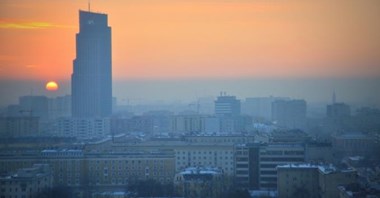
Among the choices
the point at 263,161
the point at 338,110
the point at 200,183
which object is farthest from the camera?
the point at 338,110

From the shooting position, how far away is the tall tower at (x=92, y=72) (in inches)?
832

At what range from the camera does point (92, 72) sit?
897 inches

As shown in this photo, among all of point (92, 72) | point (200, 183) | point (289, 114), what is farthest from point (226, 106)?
point (200, 183)

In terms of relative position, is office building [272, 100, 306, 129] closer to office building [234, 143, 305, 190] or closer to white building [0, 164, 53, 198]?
office building [234, 143, 305, 190]

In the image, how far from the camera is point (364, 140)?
13164 millimetres

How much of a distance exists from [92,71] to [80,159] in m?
11.8

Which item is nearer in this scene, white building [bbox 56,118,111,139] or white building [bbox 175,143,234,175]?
white building [bbox 175,143,234,175]

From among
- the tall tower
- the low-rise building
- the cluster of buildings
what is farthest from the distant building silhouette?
the tall tower

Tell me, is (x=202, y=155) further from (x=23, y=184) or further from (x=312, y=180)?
(x=23, y=184)

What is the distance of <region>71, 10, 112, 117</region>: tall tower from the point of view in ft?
69.4

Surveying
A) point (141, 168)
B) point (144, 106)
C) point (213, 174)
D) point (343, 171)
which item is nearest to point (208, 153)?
point (141, 168)

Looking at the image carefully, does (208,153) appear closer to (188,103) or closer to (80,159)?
(80,159)

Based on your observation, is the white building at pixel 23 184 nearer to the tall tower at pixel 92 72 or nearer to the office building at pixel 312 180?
the office building at pixel 312 180

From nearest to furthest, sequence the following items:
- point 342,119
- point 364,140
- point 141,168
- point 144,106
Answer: point 141,168
point 364,140
point 342,119
point 144,106
